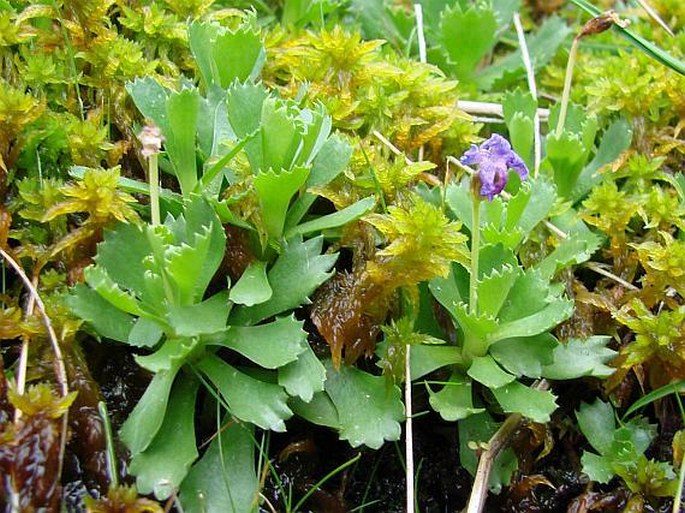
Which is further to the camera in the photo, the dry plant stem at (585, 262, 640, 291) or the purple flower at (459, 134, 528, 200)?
the dry plant stem at (585, 262, 640, 291)

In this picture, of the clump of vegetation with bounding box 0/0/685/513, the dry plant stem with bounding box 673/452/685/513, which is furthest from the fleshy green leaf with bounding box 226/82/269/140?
the dry plant stem with bounding box 673/452/685/513

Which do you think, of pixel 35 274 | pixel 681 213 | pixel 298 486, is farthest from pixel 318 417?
pixel 681 213

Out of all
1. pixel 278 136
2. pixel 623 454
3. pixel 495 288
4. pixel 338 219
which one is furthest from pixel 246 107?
pixel 623 454

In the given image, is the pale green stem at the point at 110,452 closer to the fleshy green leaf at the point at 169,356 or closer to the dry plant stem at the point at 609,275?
the fleshy green leaf at the point at 169,356

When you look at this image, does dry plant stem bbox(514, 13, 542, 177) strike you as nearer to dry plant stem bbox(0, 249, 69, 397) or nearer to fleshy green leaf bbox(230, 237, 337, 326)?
fleshy green leaf bbox(230, 237, 337, 326)

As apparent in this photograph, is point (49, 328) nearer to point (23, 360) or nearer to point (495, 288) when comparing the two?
point (23, 360)
